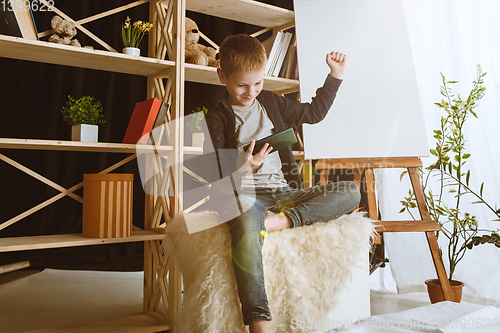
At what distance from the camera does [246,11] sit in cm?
191

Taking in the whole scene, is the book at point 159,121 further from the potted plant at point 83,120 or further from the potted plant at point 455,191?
the potted plant at point 455,191

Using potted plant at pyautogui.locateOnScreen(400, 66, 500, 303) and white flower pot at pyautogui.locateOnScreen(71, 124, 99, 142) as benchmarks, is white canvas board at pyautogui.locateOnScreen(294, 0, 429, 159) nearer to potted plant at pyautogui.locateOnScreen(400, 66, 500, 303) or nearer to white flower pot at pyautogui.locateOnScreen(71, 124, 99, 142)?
potted plant at pyautogui.locateOnScreen(400, 66, 500, 303)

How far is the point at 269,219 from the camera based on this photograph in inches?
49.8

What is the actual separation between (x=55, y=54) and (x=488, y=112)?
2099 millimetres

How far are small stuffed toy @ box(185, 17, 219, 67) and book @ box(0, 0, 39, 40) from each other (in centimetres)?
63

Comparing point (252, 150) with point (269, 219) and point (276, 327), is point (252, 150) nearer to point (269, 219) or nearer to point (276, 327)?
point (269, 219)

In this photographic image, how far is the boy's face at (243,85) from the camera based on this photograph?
1.50 meters

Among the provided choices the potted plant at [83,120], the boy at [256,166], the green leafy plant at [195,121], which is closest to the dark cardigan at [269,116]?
the boy at [256,166]

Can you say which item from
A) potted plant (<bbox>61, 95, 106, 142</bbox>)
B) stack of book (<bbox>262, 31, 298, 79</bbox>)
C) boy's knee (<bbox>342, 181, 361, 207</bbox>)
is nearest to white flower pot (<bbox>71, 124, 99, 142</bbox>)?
potted plant (<bbox>61, 95, 106, 142</bbox>)

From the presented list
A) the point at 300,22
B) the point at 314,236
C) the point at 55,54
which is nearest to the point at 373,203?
the point at 314,236

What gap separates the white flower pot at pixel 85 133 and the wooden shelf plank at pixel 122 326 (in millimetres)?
724

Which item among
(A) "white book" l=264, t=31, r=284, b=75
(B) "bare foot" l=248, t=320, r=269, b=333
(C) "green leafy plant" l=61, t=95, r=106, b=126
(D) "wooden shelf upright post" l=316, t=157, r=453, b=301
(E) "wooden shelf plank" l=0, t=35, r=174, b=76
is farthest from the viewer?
(A) "white book" l=264, t=31, r=284, b=75

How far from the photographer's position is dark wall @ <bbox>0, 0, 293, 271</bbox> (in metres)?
1.89

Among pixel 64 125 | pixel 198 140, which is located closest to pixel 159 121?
pixel 198 140
